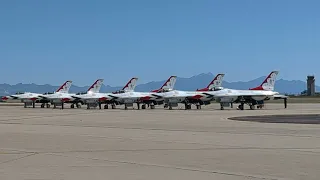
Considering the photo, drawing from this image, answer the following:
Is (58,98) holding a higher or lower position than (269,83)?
lower

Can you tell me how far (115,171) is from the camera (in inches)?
400

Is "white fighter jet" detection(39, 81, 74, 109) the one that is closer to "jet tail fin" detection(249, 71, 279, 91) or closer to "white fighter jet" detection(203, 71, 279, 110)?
"white fighter jet" detection(203, 71, 279, 110)

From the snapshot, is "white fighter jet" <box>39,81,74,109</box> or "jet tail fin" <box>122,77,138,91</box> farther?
"jet tail fin" <box>122,77,138,91</box>

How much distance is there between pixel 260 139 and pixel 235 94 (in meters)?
42.4

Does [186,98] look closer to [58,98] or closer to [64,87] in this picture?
[58,98]

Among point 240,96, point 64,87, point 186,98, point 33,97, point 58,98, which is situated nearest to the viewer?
point 240,96

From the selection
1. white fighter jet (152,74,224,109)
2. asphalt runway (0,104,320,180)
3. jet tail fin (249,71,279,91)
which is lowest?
asphalt runway (0,104,320,180)

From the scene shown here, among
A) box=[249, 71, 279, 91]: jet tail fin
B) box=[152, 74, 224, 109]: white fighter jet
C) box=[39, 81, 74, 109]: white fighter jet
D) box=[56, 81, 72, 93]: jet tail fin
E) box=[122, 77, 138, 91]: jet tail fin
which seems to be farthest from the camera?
box=[56, 81, 72, 93]: jet tail fin

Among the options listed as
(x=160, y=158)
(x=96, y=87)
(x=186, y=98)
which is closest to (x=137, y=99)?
(x=186, y=98)

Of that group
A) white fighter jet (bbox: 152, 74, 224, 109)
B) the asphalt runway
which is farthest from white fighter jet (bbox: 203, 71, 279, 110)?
the asphalt runway

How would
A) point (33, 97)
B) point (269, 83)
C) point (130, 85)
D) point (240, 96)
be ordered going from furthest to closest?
point (33, 97)
point (130, 85)
point (269, 83)
point (240, 96)

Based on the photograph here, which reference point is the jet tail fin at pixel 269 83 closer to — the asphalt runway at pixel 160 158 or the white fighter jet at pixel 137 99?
the white fighter jet at pixel 137 99

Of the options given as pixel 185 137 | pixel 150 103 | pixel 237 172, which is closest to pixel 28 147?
pixel 185 137

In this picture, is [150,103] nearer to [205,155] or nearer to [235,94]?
[235,94]
